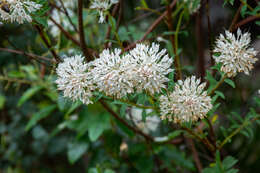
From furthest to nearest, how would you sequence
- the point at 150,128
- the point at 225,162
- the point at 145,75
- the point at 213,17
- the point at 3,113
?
the point at 3,113, the point at 213,17, the point at 150,128, the point at 225,162, the point at 145,75

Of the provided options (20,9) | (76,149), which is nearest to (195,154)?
(76,149)

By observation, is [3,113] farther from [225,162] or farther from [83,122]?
[225,162]

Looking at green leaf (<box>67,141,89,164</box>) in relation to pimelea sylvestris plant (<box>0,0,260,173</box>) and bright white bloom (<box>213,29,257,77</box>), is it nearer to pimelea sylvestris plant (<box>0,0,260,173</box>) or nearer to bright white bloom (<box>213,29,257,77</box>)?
pimelea sylvestris plant (<box>0,0,260,173</box>)

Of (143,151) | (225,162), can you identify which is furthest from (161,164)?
(225,162)

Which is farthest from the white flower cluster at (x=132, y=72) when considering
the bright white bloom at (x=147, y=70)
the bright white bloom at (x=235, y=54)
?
the bright white bloom at (x=235, y=54)

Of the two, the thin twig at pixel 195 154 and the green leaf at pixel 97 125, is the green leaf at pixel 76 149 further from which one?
the thin twig at pixel 195 154

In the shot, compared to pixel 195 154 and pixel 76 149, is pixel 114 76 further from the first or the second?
pixel 76 149
